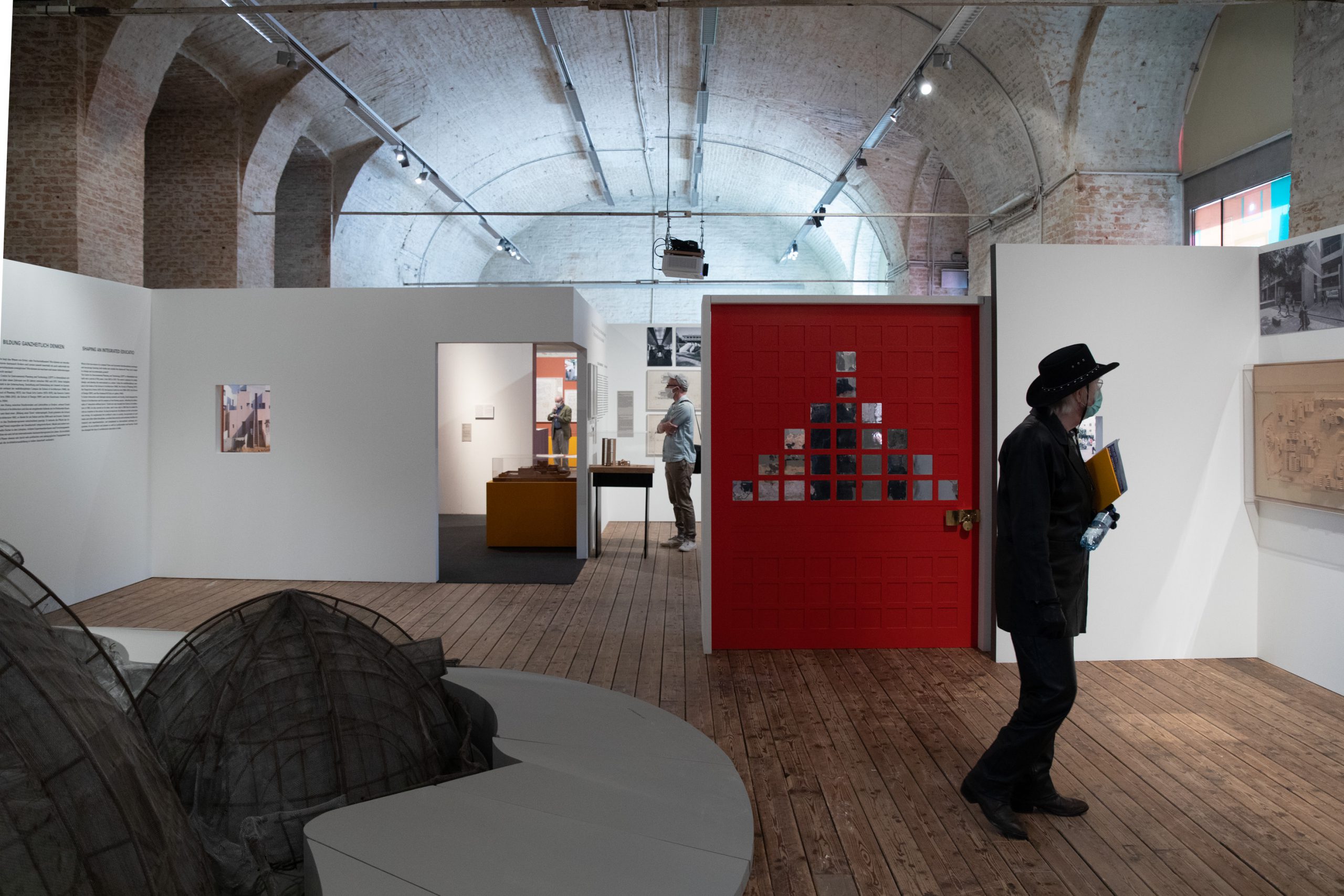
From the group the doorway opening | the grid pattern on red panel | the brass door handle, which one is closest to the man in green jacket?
the doorway opening

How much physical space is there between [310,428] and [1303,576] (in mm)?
8823

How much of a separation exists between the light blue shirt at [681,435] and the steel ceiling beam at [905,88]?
17.1 feet

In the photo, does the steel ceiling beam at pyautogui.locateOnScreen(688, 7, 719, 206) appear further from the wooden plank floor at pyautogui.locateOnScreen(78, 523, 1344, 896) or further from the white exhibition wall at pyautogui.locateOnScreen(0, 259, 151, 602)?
the wooden plank floor at pyautogui.locateOnScreen(78, 523, 1344, 896)

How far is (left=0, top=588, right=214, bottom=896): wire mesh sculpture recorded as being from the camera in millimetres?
1179

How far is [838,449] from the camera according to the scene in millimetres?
6477

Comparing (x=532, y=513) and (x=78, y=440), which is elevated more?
(x=78, y=440)

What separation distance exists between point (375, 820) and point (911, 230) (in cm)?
1755

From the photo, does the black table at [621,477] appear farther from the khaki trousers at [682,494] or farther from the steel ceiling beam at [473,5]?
the steel ceiling beam at [473,5]

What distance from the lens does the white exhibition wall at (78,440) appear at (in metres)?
7.21

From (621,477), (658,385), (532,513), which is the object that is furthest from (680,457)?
(658,385)

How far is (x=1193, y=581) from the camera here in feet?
20.4

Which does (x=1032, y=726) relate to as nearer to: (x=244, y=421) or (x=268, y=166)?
(x=244, y=421)

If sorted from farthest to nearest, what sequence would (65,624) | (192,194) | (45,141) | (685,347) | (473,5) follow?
(685,347) → (192,194) → (45,141) → (473,5) → (65,624)

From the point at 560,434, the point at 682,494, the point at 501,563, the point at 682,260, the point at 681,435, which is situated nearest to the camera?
the point at 501,563
